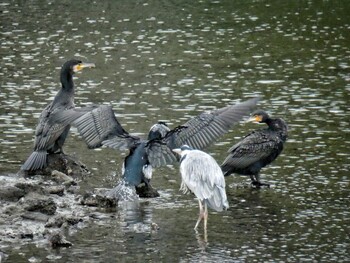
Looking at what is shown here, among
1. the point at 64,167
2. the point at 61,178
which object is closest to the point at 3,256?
the point at 61,178

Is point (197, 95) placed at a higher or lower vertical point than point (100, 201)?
lower

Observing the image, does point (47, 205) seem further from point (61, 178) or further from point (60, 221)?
point (61, 178)

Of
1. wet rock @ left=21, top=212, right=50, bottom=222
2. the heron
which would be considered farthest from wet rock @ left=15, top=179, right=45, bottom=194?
the heron

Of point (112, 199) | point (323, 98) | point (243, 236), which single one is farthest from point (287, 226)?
point (323, 98)

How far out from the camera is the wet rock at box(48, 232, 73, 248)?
47.8 ft

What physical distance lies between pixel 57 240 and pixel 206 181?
251 centimetres

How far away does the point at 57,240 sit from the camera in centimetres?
1457

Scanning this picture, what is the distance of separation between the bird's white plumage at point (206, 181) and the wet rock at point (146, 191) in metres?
1.64

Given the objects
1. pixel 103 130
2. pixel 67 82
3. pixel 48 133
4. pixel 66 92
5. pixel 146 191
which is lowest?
pixel 146 191

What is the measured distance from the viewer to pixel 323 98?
24.5 metres

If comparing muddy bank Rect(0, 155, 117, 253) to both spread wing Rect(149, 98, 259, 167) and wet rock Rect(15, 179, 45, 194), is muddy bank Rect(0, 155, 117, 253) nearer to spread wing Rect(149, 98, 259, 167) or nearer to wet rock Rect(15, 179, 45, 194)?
wet rock Rect(15, 179, 45, 194)

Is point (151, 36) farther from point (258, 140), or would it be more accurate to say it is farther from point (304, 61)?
point (258, 140)

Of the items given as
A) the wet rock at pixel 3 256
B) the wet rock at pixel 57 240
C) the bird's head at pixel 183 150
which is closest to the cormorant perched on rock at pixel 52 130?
the bird's head at pixel 183 150

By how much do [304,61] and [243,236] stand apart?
1438 centimetres
